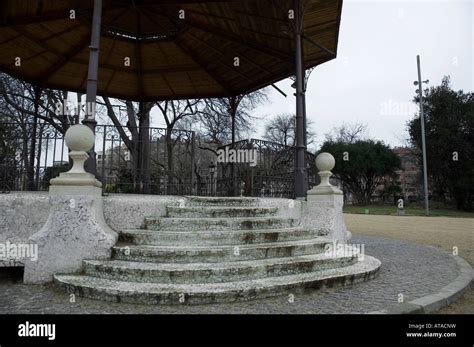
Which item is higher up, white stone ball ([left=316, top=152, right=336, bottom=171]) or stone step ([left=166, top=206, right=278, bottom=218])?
white stone ball ([left=316, top=152, right=336, bottom=171])

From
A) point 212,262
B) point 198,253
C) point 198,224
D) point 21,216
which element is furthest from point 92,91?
point 212,262

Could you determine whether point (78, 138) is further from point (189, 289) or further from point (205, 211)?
point (189, 289)

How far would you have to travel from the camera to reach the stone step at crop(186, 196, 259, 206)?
5.87 metres

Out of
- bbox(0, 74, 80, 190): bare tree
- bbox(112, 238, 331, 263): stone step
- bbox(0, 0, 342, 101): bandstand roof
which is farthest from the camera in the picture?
bbox(0, 74, 80, 190): bare tree

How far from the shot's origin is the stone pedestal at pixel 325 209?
6520 millimetres

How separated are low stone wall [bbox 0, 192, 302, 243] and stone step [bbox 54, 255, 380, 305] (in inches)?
43.4

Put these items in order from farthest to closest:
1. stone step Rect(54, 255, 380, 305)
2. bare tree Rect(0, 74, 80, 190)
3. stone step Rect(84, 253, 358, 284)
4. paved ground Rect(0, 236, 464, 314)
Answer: bare tree Rect(0, 74, 80, 190) → stone step Rect(84, 253, 358, 284) → stone step Rect(54, 255, 380, 305) → paved ground Rect(0, 236, 464, 314)

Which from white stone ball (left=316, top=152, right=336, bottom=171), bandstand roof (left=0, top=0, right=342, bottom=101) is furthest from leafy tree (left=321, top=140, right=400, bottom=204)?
white stone ball (left=316, top=152, right=336, bottom=171)

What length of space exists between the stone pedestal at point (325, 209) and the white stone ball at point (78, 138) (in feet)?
13.4

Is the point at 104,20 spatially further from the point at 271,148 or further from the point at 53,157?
the point at 271,148

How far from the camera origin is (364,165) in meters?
36.1

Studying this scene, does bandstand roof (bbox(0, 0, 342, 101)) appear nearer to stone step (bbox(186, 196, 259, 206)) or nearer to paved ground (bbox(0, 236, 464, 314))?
stone step (bbox(186, 196, 259, 206))
